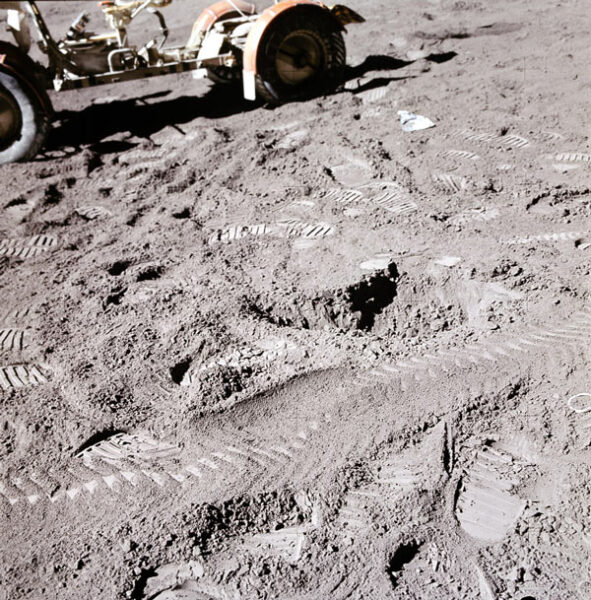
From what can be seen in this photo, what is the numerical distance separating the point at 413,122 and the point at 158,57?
287 centimetres

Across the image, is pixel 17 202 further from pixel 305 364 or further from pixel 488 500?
pixel 488 500

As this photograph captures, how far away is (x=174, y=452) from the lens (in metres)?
2.61

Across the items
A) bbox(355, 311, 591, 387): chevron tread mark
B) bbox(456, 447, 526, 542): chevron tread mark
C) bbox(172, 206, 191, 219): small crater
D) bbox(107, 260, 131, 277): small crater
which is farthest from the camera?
bbox(172, 206, 191, 219): small crater

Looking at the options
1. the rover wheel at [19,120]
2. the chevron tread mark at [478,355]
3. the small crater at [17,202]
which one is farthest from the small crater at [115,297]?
the rover wheel at [19,120]

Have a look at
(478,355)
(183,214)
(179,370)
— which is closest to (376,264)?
(478,355)

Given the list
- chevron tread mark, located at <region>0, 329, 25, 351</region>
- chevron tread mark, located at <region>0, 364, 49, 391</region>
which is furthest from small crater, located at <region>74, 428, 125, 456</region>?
chevron tread mark, located at <region>0, 329, 25, 351</region>

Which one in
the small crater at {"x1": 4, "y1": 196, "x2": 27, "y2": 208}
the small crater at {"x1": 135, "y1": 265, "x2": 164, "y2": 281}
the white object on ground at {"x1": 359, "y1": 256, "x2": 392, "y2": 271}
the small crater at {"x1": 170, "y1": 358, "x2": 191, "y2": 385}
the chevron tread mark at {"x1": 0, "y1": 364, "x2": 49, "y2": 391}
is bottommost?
the small crater at {"x1": 170, "y1": 358, "x2": 191, "y2": 385}

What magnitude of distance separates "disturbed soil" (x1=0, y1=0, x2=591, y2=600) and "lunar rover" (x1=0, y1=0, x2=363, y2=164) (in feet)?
1.59

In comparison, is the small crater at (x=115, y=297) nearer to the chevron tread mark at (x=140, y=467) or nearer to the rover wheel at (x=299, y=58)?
the chevron tread mark at (x=140, y=467)

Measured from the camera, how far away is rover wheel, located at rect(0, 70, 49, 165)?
5285mm

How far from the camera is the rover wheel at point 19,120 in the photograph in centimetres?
529

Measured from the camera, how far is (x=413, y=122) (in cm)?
554

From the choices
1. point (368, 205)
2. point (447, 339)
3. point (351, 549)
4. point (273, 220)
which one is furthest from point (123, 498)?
point (368, 205)

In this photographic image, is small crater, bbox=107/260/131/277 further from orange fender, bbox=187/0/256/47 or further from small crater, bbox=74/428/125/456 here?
orange fender, bbox=187/0/256/47
